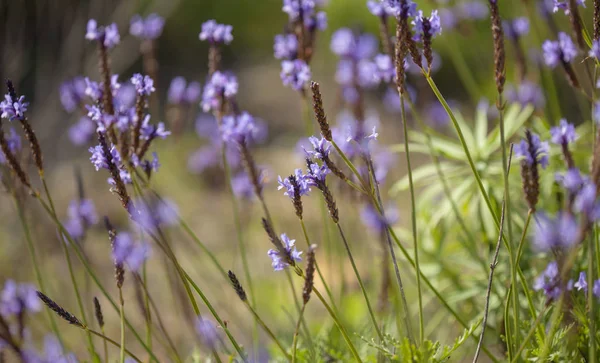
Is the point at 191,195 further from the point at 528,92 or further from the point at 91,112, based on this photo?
the point at 91,112

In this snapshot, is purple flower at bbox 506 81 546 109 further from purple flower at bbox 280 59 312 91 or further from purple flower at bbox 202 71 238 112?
purple flower at bbox 202 71 238 112

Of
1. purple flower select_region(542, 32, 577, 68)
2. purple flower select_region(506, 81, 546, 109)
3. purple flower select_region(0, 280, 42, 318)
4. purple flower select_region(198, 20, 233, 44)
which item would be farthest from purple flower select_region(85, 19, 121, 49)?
purple flower select_region(506, 81, 546, 109)

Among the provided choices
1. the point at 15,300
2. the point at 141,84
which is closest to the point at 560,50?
the point at 141,84

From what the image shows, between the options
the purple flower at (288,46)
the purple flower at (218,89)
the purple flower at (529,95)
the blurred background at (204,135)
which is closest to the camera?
the purple flower at (218,89)

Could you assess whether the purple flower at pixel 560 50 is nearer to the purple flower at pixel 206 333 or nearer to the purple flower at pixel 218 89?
the purple flower at pixel 218 89

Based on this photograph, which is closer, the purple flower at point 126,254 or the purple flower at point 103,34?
the purple flower at point 126,254

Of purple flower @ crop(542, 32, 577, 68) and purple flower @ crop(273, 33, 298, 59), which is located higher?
purple flower @ crop(273, 33, 298, 59)

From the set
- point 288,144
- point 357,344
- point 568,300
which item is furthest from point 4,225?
point 568,300

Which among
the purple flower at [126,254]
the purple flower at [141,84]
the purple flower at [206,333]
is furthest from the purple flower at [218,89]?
the purple flower at [206,333]
